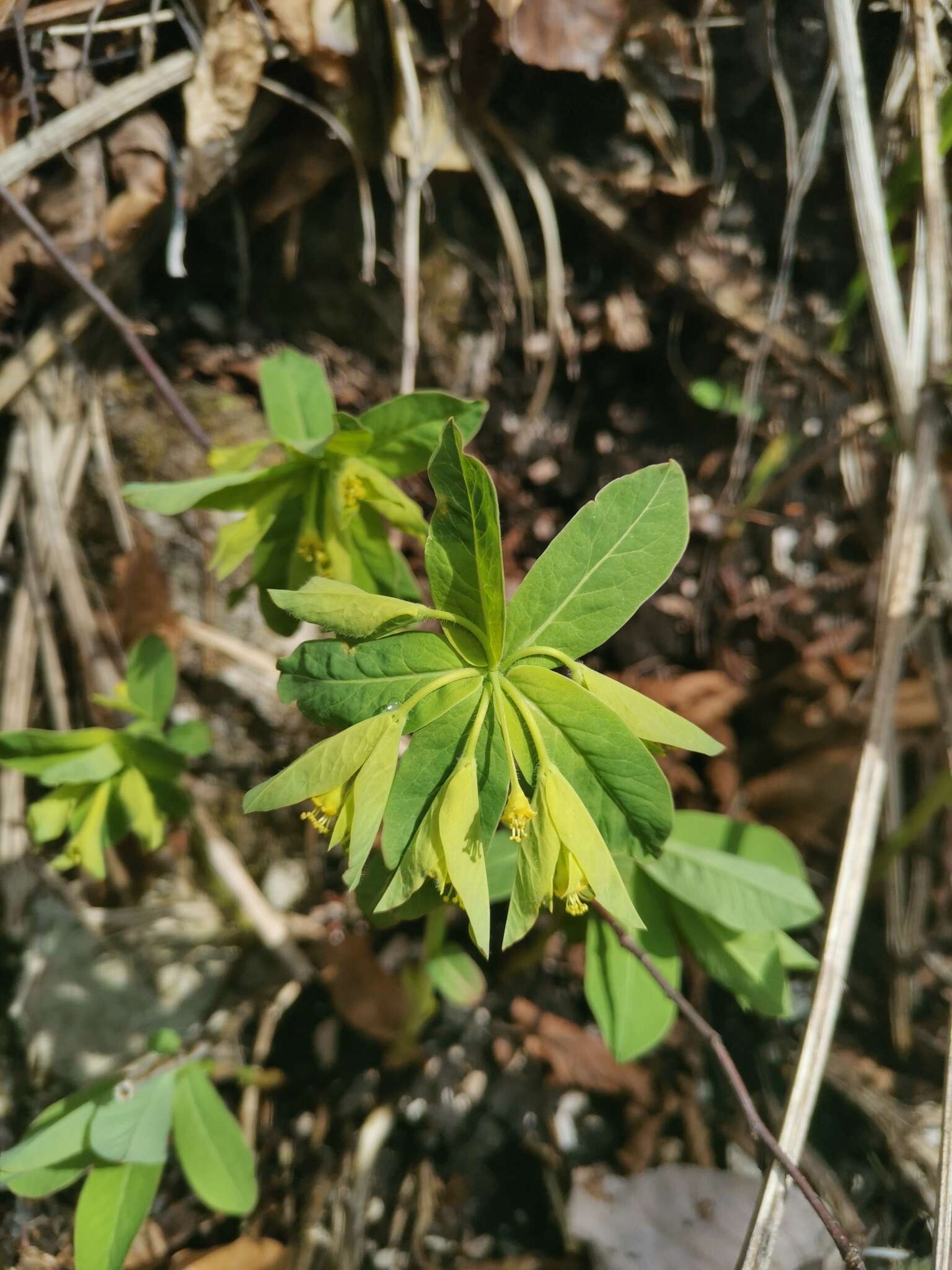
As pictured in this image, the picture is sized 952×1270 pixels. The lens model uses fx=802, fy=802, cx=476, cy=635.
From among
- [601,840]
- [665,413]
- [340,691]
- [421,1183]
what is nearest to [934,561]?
[665,413]

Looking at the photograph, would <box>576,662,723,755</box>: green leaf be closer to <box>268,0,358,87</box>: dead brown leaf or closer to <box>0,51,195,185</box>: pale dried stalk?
<box>268,0,358,87</box>: dead brown leaf

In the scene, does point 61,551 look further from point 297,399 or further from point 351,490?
point 351,490

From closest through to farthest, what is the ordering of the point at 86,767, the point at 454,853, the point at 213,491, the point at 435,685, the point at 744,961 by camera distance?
the point at 454,853 < the point at 435,685 < the point at 213,491 < the point at 744,961 < the point at 86,767

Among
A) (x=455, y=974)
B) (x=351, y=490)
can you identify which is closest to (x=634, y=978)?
(x=455, y=974)

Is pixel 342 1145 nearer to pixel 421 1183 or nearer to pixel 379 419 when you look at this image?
pixel 421 1183

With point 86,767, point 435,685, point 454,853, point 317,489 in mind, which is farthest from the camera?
point 86,767
